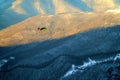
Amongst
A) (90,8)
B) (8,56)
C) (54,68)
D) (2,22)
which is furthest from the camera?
(90,8)

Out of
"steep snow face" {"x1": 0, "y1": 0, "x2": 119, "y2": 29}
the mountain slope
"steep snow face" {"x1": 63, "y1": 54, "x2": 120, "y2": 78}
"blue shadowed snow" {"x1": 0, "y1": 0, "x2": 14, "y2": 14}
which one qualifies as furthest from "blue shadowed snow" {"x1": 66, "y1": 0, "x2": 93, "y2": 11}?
"steep snow face" {"x1": 63, "y1": 54, "x2": 120, "y2": 78}

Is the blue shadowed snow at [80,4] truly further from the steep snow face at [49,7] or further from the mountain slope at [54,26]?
the mountain slope at [54,26]

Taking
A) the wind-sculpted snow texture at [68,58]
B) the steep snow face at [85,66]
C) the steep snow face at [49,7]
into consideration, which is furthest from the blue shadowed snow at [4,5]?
the steep snow face at [85,66]

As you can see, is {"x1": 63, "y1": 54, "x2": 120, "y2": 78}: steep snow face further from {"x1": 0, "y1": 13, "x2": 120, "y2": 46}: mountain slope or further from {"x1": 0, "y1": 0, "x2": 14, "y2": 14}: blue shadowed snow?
{"x1": 0, "y1": 0, "x2": 14, "y2": 14}: blue shadowed snow

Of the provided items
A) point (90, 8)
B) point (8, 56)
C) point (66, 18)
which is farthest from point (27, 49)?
point (90, 8)

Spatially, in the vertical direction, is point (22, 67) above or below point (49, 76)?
above

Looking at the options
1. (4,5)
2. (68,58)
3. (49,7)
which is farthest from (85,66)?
(4,5)

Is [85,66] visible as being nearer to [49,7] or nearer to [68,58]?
[68,58]

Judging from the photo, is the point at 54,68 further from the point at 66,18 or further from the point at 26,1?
the point at 26,1

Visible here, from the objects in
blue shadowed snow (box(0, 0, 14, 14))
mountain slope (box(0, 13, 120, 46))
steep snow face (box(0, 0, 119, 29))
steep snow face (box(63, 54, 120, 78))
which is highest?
blue shadowed snow (box(0, 0, 14, 14))
